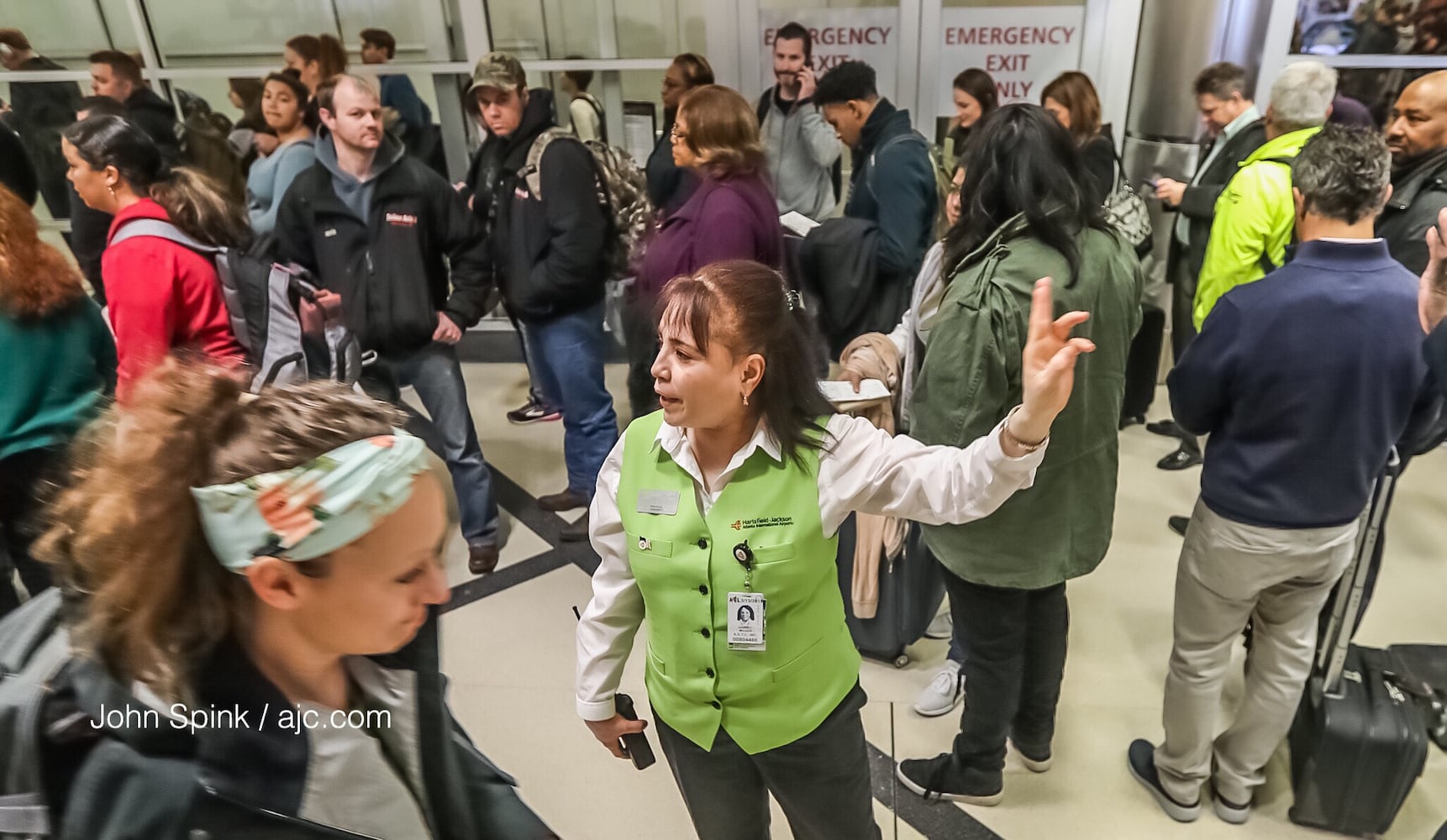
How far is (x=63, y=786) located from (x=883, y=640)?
2.34m

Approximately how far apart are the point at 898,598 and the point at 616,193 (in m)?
1.81

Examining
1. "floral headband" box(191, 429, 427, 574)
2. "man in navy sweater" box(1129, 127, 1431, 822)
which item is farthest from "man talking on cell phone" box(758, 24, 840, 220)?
"floral headband" box(191, 429, 427, 574)

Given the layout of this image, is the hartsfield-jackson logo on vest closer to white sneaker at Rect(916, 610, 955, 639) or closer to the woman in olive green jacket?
the woman in olive green jacket

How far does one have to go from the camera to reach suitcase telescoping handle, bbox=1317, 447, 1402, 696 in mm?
2086

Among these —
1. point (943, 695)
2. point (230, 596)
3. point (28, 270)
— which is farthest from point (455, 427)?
point (230, 596)

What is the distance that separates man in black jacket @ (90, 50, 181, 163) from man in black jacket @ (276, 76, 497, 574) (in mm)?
2142

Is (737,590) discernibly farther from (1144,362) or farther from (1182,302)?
(1144,362)

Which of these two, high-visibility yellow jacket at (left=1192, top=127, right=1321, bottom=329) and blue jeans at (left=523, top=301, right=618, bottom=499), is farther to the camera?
blue jeans at (left=523, top=301, right=618, bottom=499)

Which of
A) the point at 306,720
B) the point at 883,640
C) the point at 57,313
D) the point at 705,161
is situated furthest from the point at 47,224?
the point at 306,720

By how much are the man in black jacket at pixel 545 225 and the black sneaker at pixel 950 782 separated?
5.13ft

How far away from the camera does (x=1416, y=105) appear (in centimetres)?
271

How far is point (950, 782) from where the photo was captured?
239cm

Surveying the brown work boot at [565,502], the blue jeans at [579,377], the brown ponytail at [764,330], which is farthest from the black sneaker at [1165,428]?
the brown ponytail at [764,330]

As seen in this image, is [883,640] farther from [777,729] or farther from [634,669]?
[777,729]
